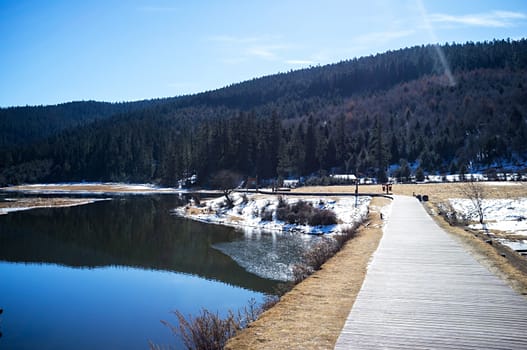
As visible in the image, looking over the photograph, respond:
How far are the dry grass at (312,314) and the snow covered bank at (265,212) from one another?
2016 cm

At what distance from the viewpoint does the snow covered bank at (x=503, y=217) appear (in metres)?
18.8

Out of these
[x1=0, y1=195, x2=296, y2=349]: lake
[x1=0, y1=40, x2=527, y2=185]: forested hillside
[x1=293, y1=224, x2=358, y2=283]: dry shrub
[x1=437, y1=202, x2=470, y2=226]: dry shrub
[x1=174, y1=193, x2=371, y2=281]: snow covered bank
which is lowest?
[x1=0, y1=195, x2=296, y2=349]: lake

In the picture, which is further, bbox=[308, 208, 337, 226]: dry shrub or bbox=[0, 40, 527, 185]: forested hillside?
bbox=[0, 40, 527, 185]: forested hillside

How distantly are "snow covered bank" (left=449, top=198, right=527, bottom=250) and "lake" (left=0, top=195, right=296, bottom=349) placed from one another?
11.0m

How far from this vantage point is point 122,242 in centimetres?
3378

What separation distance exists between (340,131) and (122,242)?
6637 centimetres

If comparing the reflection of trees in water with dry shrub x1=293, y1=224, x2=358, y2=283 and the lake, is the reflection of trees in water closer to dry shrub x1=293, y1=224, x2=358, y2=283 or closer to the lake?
the lake

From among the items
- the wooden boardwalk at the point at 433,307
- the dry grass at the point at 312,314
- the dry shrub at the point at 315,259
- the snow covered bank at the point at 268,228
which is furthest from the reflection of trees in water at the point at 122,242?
the wooden boardwalk at the point at 433,307

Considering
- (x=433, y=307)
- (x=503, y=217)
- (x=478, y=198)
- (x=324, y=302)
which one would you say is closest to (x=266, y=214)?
(x=478, y=198)

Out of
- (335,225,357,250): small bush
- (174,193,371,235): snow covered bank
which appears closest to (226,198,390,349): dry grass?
(335,225,357,250): small bush

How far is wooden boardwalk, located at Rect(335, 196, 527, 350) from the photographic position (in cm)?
650

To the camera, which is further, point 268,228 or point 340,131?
point 340,131

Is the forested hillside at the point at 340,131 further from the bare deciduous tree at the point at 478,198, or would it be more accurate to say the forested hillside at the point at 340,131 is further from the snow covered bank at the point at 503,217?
the snow covered bank at the point at 503,217

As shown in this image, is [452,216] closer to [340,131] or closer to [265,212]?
[265,212]
